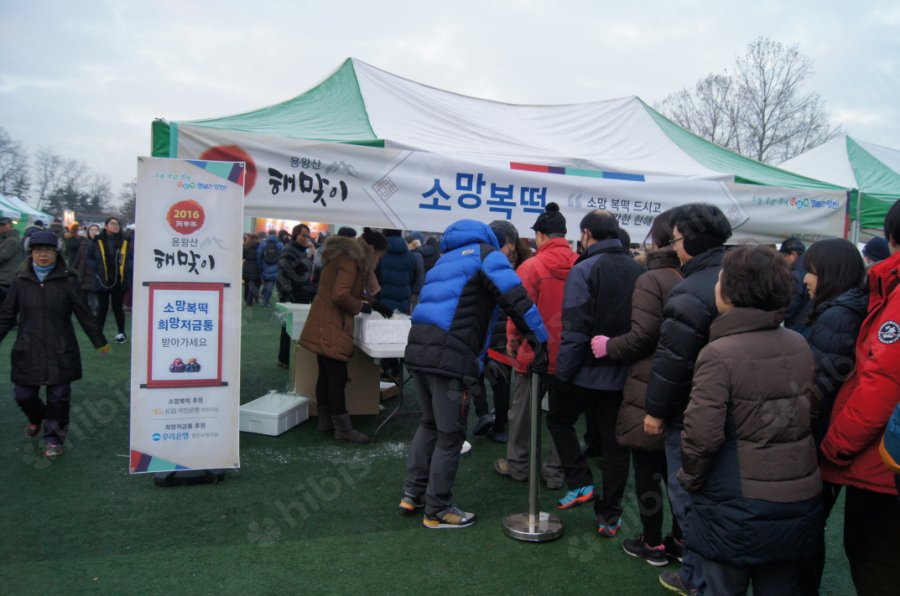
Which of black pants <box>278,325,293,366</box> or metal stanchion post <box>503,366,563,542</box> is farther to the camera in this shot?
black pants <box>278,325,293,366</box>

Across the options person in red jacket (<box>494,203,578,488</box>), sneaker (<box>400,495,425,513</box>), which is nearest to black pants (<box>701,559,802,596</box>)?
person in red jacket (<box>494,203,578,488</box>)

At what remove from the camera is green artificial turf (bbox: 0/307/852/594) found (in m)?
3.03

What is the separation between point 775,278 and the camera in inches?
85.0

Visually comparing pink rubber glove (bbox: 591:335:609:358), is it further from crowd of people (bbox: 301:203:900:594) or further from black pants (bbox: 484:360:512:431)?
black pants (bbox: 484:360:512:431)

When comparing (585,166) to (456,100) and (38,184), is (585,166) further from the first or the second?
(38,184)

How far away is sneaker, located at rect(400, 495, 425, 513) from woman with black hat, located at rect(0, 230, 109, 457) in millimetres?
2656

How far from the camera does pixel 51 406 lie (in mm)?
4609

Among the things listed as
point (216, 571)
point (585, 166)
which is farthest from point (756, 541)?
point (585, 166)

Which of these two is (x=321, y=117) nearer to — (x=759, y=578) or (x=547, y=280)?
(x=547, y=280)

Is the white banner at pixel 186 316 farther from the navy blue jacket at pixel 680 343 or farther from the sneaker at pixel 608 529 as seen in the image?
the navy blue jacket at pixel 680 343

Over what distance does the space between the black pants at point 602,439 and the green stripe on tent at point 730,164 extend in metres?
2.62

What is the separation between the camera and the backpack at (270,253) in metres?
14.6

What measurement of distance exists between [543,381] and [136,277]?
2.67m

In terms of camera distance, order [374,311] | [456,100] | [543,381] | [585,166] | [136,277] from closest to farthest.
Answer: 1. [136,277]
2. [543,381]
3. [585,166]
4. [456,100]
5. [374,311]
